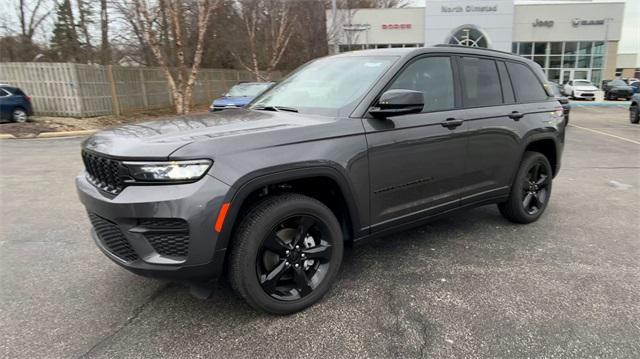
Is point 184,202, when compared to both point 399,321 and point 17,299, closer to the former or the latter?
point 399,321

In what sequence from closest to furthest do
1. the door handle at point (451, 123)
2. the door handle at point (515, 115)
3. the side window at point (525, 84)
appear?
1. the door handle at point (451, 123)
2. the door handle at point (515, 115)
3. the side window at point (525, 84)

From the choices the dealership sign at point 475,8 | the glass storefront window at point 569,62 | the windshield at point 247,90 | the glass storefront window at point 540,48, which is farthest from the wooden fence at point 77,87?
the glass storefront window at point 569,62

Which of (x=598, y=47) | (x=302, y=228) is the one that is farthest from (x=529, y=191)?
(x=598, y=47)

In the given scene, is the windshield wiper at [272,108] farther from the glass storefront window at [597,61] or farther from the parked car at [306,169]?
the glass storefront window at [597,61]

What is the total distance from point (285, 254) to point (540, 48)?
44909 mm

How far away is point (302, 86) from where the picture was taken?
12.3 feet

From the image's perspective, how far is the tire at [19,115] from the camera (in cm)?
1484

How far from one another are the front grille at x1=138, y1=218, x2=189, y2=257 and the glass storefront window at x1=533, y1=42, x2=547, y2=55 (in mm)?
45004

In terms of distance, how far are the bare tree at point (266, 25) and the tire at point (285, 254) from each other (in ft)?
75.3

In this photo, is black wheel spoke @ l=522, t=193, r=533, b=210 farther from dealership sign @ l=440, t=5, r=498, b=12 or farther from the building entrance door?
the building entrance door

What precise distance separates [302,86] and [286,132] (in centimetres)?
115

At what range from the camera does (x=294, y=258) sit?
2807mm

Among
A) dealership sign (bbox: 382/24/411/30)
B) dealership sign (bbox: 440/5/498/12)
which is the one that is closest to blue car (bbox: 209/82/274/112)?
dealership sign (bbox: 382/24/411/30)

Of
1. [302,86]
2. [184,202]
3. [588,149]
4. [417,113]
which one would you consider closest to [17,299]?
[184,202]
